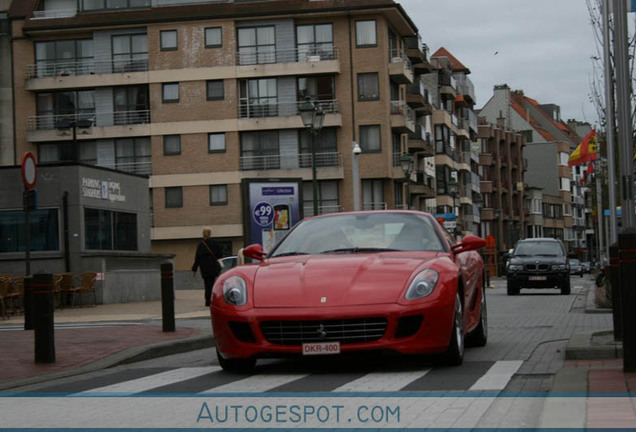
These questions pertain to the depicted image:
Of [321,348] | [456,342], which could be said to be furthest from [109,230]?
[321,348]

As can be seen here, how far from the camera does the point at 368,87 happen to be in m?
66.4

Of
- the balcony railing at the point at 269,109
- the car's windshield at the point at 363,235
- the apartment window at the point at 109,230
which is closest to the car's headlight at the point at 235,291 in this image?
the car's windshield at the point at 363,235

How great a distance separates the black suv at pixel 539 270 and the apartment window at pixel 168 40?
37350 millimetres

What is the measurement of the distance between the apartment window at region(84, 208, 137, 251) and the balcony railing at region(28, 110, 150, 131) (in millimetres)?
31727

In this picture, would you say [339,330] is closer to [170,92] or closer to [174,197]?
[174,197]

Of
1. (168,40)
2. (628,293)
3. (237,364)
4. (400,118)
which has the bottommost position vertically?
(237,364)

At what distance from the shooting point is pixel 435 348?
9227 mm

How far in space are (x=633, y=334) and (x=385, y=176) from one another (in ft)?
189

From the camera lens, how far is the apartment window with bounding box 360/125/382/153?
66125 millimetres

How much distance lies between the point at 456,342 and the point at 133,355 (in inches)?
157

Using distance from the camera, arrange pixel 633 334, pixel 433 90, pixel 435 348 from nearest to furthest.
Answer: pixel 633 334, pixel 435 348, pixel 433 90

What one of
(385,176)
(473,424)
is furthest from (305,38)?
(473,424)

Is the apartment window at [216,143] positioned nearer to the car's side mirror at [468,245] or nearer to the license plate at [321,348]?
the car's side mirror at [468,245]

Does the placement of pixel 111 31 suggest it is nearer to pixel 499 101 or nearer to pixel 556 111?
pixel 499 101
